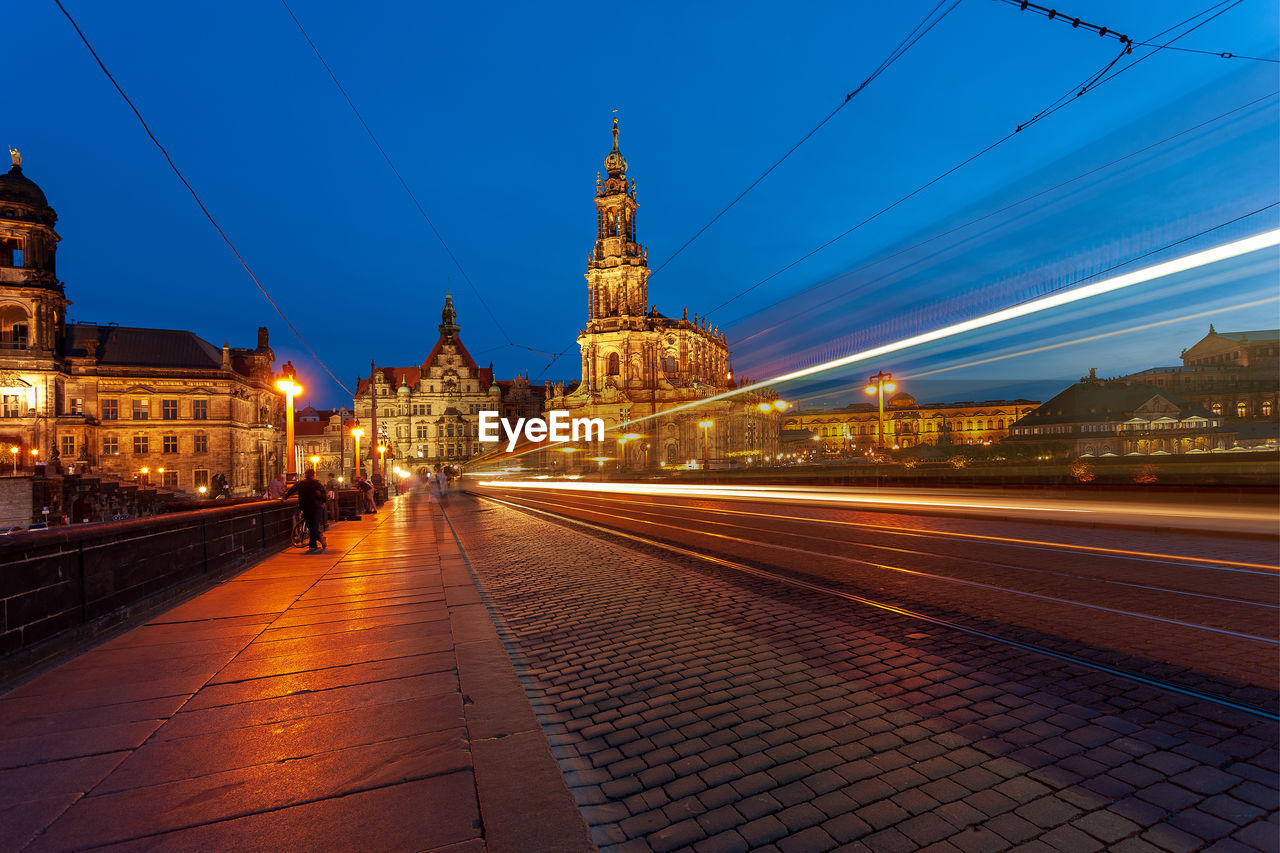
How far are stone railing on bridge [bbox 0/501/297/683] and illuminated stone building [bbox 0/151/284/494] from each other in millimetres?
44029

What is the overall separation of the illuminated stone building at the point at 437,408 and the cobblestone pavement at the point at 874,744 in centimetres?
8315

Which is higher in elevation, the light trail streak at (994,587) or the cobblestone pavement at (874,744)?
the cobblestone pavement at (874,744)

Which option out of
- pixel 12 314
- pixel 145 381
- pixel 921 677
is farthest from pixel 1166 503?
pixel 12 314

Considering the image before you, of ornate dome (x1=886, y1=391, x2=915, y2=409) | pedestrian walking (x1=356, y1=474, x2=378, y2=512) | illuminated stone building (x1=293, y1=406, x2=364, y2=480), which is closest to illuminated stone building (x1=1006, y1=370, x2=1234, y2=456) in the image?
pedestrian walking (x1=356, y1=474, x2=378, y2=512)

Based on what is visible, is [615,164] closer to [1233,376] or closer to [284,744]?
[1233,376]

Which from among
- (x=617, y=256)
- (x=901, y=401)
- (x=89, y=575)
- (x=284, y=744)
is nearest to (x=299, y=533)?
(x=89, y=575)

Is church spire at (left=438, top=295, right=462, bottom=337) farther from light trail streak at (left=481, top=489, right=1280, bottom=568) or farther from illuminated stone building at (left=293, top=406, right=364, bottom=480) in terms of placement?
light trail streak at (left=481, top=489, right=1280, bottom=568)

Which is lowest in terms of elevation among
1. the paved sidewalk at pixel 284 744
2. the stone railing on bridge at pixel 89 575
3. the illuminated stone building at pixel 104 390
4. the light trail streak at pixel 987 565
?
the light trail streak at pixel 987 565

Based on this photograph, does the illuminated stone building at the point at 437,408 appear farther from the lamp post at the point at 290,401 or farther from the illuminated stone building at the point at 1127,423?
the lamp post at the point at 290,401

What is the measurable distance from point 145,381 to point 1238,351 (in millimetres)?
73791

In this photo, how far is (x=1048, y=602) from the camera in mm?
6352

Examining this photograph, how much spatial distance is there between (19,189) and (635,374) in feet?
196

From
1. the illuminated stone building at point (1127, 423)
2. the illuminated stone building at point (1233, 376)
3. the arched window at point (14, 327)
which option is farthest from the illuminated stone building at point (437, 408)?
the illuminated stone building at point (1233, 376)

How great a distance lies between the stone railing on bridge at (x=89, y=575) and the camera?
4539 millimetres
